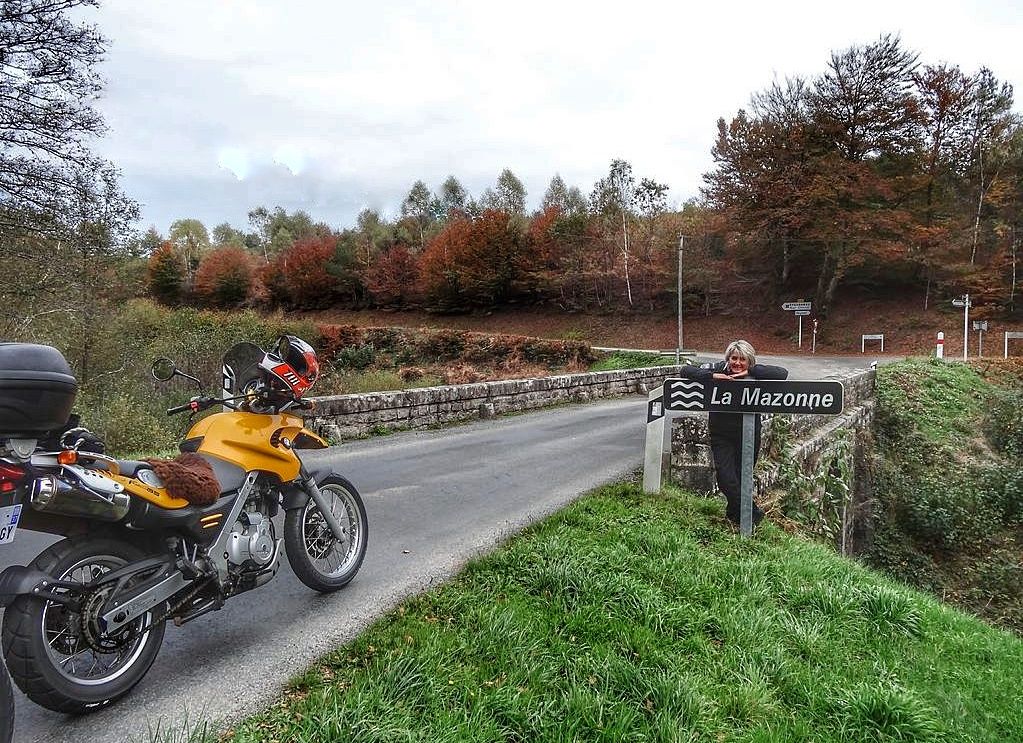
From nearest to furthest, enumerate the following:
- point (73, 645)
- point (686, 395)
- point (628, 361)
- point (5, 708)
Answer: point (5, 708)
point (73, 645)
point (686, 395)
point (628, 361)

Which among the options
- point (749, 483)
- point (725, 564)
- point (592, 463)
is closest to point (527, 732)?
point (725, 564)

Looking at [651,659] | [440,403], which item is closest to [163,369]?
[651,659]

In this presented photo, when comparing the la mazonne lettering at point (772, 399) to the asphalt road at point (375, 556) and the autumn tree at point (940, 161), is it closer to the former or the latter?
the asphalt road at point (375, 556)

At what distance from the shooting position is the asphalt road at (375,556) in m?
2.33

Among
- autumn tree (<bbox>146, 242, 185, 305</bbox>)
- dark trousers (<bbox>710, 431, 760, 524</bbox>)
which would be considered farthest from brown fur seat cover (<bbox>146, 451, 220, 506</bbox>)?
autumn tree (<bbox>146, 242, 185, 305</bbox>)

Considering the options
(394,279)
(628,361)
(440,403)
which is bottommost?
(440,403)

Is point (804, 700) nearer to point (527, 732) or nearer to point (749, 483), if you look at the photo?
point (527, 732)

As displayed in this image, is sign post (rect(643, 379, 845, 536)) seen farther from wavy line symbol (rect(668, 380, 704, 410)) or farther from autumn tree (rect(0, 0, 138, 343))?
autumn tree (rect(0, 0, 138, 343))

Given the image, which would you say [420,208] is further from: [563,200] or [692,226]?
[692,226]

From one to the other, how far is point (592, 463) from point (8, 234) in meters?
11.2

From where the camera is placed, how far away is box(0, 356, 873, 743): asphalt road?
2.33 meters

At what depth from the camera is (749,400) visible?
4672mm

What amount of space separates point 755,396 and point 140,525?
163 inches

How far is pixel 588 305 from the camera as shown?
1481 inches
